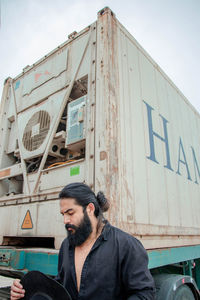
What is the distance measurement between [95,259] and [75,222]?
239mm

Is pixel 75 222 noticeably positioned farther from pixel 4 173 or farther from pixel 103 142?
pixel 4 173

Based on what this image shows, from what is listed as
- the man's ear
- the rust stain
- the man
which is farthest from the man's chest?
the rust stain

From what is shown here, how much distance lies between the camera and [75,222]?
1.27 metres

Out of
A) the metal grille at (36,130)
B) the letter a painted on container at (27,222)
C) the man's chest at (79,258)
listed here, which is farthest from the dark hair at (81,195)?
the metal grille at (36,130)

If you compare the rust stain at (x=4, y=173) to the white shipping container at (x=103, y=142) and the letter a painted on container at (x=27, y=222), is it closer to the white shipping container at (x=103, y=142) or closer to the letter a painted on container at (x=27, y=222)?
the white shipping container at (x=103, y=142)

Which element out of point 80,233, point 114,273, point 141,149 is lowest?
point 114,273

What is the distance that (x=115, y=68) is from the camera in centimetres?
263

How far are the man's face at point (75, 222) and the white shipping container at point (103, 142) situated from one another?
0.66 metres

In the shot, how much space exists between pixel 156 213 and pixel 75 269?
1581 millimetres

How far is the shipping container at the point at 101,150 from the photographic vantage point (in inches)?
85.3

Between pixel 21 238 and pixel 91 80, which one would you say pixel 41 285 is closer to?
pixel 21 238

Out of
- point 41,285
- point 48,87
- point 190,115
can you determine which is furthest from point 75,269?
point 190,115

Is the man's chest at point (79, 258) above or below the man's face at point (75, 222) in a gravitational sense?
below

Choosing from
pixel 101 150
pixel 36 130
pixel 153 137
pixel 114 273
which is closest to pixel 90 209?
pixel 114 273
